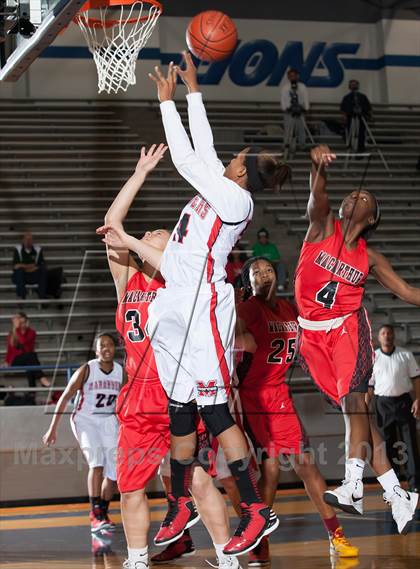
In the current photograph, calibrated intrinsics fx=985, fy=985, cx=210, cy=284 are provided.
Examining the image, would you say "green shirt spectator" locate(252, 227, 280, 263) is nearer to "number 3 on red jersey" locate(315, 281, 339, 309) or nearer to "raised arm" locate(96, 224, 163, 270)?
"number 3 on red jersey" locate(315, 281, 339, 309)

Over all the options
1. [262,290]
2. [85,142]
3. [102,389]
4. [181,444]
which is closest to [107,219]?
[181,444]

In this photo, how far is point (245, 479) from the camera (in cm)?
475

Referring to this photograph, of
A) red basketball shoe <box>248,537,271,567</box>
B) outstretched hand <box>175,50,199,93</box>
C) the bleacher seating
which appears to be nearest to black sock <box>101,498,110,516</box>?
red basketball shoe <box>248,537,271,567</box>

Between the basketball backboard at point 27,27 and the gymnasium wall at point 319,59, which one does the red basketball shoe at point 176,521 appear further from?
the gymnasium wall at point 319,59

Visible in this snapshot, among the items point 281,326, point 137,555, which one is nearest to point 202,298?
point 137,555

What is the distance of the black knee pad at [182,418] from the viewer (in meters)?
4.96

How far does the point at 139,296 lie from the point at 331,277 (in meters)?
1.11

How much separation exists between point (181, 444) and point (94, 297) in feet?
27.2

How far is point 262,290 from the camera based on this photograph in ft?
21.4

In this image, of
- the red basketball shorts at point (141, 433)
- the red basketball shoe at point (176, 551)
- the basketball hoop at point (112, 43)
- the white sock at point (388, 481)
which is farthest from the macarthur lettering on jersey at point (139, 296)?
the red basketball shoe at point (176, 551)

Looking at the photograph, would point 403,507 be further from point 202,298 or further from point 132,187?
point 132,187

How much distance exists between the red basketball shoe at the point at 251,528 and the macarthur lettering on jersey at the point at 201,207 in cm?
143

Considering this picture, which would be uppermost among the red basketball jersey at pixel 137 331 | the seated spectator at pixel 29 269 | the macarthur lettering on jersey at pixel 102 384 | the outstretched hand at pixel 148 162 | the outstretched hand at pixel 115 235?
the seated spectator at pixel 29 269

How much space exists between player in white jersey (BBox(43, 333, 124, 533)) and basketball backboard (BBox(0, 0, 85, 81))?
2954mm
